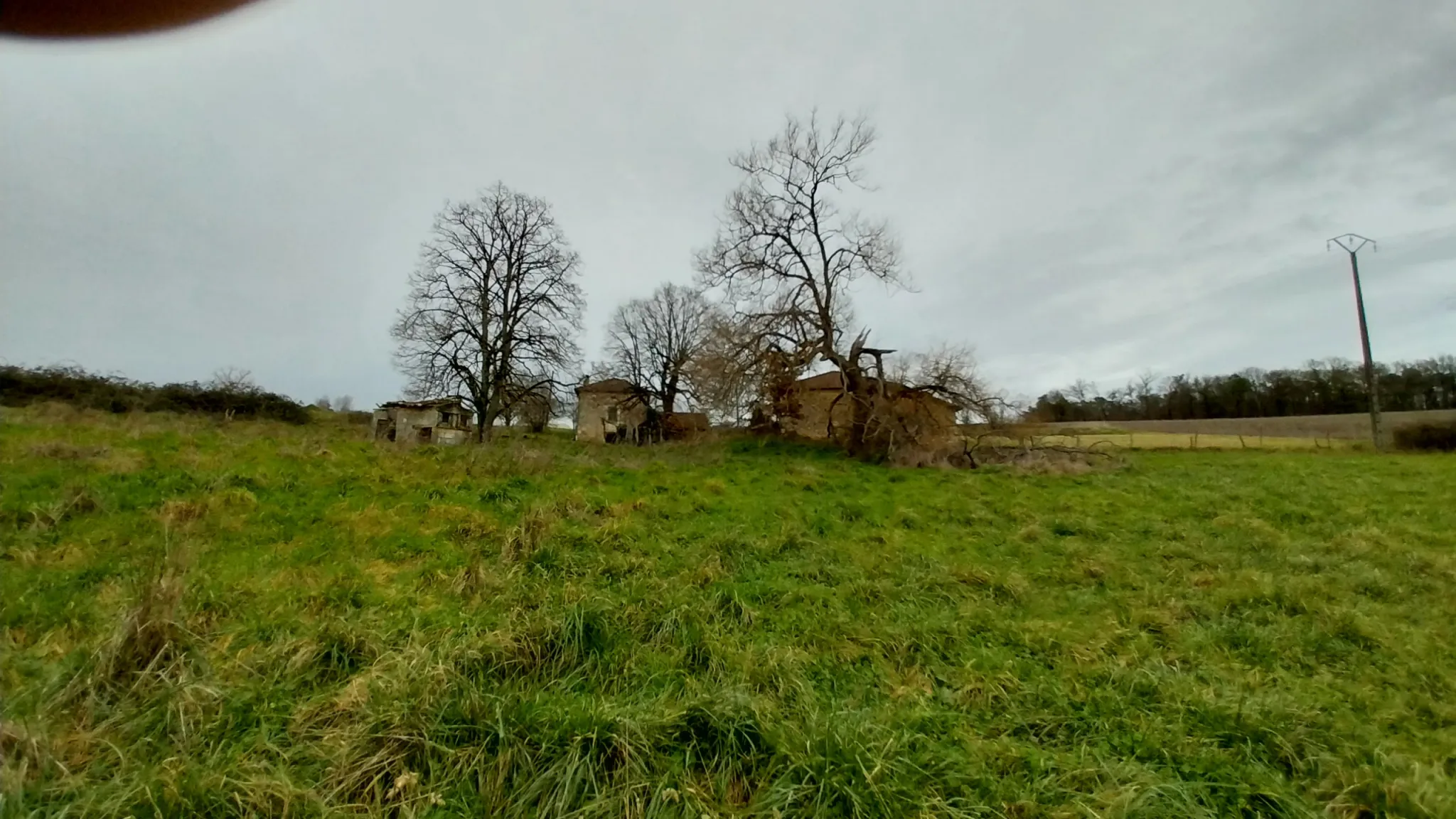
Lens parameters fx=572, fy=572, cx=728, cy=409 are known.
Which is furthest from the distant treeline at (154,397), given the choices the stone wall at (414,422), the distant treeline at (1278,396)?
the distant treeline at (1278,396)

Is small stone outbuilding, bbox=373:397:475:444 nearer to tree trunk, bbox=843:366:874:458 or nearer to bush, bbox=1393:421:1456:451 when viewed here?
tree trunk, bbox=843:366:874:458

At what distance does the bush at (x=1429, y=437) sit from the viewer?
26859 millimetres

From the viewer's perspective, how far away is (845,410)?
73.1ft

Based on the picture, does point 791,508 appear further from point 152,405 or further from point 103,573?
point 152,405

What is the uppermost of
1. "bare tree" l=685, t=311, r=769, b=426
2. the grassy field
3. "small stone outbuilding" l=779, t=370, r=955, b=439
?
"bare tree" l=685, t=311, r=769, b=426

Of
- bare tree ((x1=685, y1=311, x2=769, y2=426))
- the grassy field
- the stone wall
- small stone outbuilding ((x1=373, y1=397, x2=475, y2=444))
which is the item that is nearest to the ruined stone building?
small stone outbuilding ((x1=373, y1=397, x2=475, y2=444))

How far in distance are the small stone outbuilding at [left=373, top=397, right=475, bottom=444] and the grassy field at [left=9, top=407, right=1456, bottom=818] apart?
19.4 m

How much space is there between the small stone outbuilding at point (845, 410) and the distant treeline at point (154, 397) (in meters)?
20.0

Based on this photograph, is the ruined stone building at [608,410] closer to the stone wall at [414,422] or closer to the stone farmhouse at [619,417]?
the stone farmhouse at [619,417]

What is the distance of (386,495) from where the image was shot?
8680 millimetres

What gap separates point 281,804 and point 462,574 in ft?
10.7

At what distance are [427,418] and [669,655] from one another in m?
31.6

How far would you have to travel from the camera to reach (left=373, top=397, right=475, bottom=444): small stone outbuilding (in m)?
28.6

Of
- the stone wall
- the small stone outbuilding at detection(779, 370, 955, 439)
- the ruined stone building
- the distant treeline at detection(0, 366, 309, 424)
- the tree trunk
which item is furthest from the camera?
the ruined stone building
